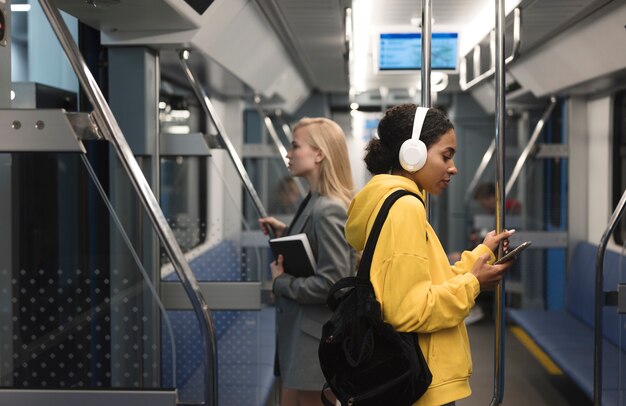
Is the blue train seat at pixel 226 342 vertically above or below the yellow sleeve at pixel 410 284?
below

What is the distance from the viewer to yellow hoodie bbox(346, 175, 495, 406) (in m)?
2.07

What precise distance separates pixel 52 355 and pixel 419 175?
1519mm

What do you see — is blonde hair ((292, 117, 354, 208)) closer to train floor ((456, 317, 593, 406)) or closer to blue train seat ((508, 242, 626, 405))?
blue train seat ((508, 242, 626, 405))

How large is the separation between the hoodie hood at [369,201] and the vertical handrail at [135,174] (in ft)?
1.59

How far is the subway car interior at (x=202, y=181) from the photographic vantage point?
2473mm

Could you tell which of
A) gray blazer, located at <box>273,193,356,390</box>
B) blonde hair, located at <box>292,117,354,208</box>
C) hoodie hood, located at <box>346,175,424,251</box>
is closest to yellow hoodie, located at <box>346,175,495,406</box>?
hoodie hood, located at <box>346,175,424,251</box>

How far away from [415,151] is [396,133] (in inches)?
4.5

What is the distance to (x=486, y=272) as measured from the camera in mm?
2176

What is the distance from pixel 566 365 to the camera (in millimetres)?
5289

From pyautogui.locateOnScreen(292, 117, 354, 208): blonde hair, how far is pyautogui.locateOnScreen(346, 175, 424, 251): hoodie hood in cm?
96

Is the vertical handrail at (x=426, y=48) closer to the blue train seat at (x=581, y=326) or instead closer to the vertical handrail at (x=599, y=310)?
the vertical handrail at (x=599, y=310)

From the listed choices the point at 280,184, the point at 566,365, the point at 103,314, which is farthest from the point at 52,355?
the point at 280,184

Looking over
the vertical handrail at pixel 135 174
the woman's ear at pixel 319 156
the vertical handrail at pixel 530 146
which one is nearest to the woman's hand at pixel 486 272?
the vertical handrail at pixel 135 174

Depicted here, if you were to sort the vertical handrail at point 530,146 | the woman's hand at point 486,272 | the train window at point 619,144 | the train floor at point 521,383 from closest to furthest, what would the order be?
Answer: the woman's hand at point 486,272
the train floor at point 521,383
the train window at point 619,144
the vertical handrail at point 530,146
